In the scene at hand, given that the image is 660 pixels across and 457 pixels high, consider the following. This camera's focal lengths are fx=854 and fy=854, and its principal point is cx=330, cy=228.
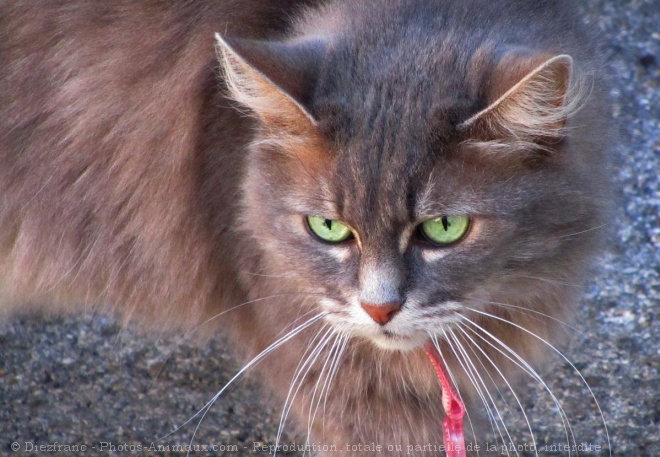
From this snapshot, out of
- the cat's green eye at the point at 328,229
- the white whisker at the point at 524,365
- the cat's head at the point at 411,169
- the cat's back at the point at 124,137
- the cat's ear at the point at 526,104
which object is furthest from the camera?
the cat's back at the point at 124,137

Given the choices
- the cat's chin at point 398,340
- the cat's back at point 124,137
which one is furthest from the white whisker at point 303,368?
the cat's back at point 124,137

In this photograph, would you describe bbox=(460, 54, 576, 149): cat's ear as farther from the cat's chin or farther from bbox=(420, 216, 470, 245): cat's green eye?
the cat's chin

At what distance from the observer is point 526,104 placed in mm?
1452

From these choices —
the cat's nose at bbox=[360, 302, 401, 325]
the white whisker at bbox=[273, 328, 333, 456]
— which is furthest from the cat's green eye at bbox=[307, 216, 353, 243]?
the white whisker at bbox=[273, 328, 333, 456]

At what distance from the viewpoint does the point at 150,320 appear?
217cm

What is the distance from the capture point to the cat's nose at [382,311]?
1.52m

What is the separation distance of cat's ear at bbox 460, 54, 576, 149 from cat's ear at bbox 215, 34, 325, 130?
293mm

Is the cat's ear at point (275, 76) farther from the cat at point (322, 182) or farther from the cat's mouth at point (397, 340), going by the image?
the cat's mouth at point (397, 340)

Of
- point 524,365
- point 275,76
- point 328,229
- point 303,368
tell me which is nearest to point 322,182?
point 328,229

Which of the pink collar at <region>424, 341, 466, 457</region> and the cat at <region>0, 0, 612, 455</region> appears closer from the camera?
the cat at <region>0, 0, 612, 455</region>

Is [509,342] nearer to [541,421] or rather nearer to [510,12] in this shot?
[541,421]

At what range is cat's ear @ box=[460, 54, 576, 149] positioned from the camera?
4.56 feet

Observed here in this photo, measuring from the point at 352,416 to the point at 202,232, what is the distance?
53cm

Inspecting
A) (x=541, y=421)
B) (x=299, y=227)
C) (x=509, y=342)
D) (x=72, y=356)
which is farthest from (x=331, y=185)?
(x=72, y=356)
